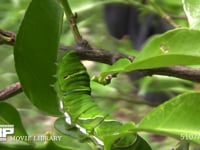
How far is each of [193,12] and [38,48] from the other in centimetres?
17

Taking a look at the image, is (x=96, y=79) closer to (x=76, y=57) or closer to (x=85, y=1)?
(x=76, y=57)

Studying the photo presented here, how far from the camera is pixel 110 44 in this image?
2.20m

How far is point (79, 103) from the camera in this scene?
66 cm

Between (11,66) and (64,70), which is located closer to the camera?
(64,70)

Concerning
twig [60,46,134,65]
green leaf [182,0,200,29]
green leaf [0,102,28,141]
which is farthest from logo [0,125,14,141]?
green leaf [182,0,200,29]

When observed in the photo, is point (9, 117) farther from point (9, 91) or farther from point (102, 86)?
point (102, 86)

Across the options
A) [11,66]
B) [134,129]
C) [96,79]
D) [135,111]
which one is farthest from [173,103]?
[135,111]

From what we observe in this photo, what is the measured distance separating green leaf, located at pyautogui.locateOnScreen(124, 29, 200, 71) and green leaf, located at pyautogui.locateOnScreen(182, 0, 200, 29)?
63 mm

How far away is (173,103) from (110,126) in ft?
0.39

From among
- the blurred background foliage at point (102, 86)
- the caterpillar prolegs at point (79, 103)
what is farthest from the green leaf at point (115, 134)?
the blurred background foliage at point (102, 86)

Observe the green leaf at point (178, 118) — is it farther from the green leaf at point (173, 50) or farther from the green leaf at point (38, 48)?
the green leaf at point (38, 48)

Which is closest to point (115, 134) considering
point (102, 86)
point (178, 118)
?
point (178, 118)

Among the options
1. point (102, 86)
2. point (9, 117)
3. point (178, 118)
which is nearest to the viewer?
point (178, 118)

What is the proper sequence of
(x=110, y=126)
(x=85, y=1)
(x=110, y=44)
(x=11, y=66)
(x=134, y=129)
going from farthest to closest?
1. (x=110, y=44)
2. (x=85, y=1)
3. (x=11, y=66)
4. (x=110, y=126)
5. (x=134, y=129)
